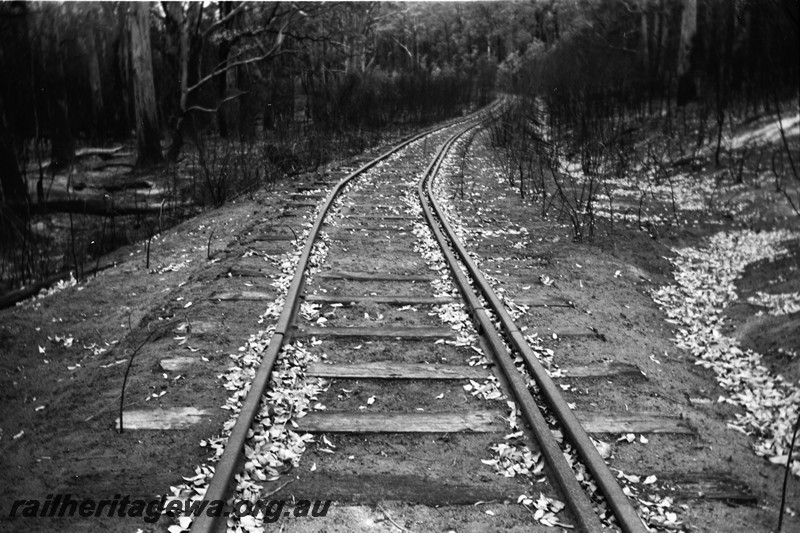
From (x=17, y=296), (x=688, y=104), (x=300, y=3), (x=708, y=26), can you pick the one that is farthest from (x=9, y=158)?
(x=708, y=26)

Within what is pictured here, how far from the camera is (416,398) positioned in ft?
14.1

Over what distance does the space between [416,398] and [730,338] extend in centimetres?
337

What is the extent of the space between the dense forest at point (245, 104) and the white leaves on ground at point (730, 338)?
1.22 m

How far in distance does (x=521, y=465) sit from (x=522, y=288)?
11.3ft

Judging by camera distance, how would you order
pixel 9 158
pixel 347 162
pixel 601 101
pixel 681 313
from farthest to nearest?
pixel 601 101
pixel 347 162
pixel 9 158
pixel 681 313

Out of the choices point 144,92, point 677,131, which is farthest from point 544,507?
point 144,92

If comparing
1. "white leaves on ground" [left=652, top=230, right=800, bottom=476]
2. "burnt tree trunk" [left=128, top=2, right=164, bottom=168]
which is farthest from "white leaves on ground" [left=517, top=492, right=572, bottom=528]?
"burnt tree trunk" [left=128, top=2, right=164, bottom=168]

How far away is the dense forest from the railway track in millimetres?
3273

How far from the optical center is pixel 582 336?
17.9 ft

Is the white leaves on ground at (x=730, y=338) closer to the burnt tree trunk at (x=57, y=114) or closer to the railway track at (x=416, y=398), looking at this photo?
the railway track at (x=416, y=398)

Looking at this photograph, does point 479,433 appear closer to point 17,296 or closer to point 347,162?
point 17,296

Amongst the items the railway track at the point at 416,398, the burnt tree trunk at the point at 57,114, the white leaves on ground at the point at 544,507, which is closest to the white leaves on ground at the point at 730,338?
the railway track at the point at 416,398

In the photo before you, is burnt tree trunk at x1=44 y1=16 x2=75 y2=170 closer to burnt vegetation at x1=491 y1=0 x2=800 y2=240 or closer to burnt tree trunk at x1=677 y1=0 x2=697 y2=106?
burnt vegetation at x1=491 y1=0 x2=800 y2=240

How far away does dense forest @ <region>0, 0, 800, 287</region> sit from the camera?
12.5 meters
